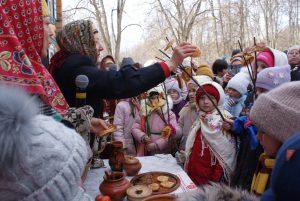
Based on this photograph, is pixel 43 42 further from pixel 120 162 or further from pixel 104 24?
pixel 104 24

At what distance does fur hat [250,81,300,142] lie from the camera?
121 cm

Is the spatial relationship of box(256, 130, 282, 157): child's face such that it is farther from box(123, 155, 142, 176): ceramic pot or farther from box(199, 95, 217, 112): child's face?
box(199, 95, 217, 112): child's face

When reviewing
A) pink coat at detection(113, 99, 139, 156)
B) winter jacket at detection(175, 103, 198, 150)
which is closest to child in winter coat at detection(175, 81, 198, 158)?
winter jacket at detection(175, 103, 198, 150)

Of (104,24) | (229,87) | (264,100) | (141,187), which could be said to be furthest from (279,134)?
(104,24)

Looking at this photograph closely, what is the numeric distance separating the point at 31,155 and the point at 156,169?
157 cm

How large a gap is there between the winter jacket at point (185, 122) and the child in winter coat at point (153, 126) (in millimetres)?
90

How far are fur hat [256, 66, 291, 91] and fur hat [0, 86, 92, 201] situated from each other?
1772mm

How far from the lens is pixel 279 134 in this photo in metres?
1.26

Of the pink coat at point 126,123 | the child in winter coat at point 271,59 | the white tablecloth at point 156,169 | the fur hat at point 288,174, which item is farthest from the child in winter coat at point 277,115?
the pink coat at point 126,123

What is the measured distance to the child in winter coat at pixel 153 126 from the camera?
9.80 ft

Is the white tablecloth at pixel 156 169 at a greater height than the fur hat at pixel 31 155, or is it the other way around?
the fur hat at pixel 31 155

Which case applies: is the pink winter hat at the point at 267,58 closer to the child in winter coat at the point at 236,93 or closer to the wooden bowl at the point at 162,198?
the child in winter coat at the point at 236,93

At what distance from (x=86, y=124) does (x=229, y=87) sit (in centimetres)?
223

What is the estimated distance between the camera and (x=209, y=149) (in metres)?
2.29
